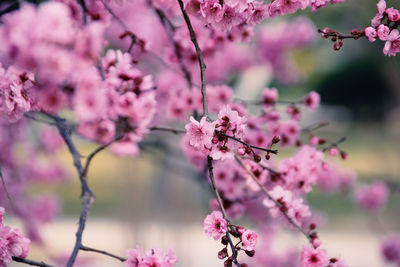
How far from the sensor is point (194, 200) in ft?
14.3

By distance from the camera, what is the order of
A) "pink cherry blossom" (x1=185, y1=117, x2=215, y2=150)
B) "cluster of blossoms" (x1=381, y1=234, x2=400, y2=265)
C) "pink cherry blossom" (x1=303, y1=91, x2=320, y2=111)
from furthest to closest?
"cluster of blossoms" (x1=381, y1=234, x2=400, y2=265) < "pink cherry blossom" (x1=303, y1=91, x2=320, y2=111) < "pink cherry blossom" (x1=185, y1=117, x2=215, y2=150)

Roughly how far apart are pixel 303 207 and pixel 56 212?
2.68 m

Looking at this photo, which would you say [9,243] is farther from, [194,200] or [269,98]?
[194,200]

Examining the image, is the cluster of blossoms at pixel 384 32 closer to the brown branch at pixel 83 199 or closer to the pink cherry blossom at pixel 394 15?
the pink cherry blossom at pixel 394 15

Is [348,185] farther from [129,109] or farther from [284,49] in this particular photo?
[129,109]

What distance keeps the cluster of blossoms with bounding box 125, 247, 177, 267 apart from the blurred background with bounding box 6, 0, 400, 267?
37.5 inches

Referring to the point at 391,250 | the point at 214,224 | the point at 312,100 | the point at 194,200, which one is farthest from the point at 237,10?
the point at 194,200

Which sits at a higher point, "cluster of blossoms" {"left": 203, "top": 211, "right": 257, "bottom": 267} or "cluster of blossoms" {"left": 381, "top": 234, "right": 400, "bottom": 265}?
"cluster of blossoms" {"left": 381, "top": 234, "right": 400, "bottom": 265}

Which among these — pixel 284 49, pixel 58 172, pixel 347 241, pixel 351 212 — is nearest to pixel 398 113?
pixel 351 212

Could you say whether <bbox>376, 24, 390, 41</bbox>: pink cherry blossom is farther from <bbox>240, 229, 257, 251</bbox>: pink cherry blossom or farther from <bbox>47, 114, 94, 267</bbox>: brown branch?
<bbox>47, 114, 94, 267</bbox>: brown branch

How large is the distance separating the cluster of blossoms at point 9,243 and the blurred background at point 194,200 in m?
1.15

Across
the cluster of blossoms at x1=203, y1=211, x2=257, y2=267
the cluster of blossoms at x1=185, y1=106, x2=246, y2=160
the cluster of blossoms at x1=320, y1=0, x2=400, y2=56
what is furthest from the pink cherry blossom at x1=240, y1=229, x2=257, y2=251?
the cluster of blossoms at x1=320, y1=0, x2=400, y2=56

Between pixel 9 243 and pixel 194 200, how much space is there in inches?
127

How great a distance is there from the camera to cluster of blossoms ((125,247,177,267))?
3.93 feet
